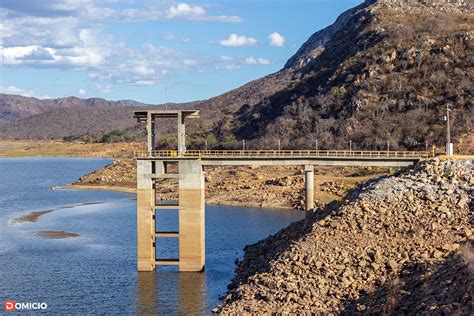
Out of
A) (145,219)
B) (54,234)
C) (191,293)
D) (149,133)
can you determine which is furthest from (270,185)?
(191,293)

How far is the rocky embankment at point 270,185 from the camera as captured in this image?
341 ft

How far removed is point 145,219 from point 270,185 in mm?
52426

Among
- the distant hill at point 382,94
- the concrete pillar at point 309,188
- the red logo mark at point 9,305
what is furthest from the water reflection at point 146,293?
the distant hill at point 382,94

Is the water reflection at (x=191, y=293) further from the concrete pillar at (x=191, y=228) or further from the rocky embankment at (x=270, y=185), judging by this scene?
the rocky embankment at (x=270, y=185)

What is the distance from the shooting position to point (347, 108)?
140 meters

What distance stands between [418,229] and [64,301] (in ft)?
80.4

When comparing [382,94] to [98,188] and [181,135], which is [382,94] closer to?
[98,188]

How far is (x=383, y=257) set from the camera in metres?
47.0

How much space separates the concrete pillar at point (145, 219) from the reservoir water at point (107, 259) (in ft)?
4.28

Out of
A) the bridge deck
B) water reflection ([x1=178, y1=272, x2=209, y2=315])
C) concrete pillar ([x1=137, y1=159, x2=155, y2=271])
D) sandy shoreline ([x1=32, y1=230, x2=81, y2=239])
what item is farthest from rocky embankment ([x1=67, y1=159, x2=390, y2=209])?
water reflection ([x1=178, y1=272, x2=209, y2=315])

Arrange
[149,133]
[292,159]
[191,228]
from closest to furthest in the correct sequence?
1. [191,228]
2. [292,159]
3. [149,133]

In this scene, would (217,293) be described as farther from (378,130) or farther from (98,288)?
(378,130)

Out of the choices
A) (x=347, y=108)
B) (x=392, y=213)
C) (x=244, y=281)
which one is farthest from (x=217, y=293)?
(x=347, y=108)

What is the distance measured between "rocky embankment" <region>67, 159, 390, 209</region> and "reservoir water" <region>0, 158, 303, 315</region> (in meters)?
5.21
